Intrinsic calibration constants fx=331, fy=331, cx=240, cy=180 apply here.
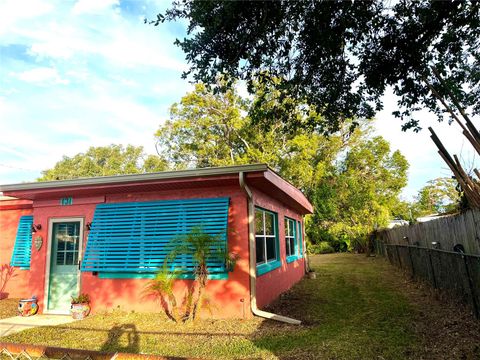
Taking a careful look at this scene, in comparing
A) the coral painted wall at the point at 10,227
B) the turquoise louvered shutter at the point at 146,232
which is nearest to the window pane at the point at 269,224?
the turquoise louvered shutter at the point at 146,232

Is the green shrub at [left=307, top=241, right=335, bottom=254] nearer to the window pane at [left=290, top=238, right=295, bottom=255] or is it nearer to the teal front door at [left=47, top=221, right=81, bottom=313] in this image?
the window pane at [left=290, top=238, right=295, bottom=255]

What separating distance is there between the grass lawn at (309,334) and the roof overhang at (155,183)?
2624 mm

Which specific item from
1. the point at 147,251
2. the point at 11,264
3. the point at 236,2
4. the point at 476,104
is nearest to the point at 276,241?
the point at 147,251

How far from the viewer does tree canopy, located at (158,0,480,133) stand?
16.1 feet

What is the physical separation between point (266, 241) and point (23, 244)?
6.79 meters

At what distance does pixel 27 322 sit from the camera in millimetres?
6754

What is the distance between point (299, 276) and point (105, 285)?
699 centimetres

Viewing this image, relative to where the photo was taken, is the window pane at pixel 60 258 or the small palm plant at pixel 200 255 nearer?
the small palm plant at pixel 200 255

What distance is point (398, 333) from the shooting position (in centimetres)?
514

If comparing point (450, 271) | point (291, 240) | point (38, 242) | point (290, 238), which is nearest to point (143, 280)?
point (38, 242)

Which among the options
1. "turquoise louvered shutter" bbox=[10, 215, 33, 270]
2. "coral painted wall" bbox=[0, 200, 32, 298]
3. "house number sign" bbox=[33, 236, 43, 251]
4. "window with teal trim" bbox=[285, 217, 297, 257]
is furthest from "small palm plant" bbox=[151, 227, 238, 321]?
"coral painted wall" bbox=[0, 200, 32, 298]

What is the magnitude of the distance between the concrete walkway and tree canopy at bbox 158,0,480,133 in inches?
221

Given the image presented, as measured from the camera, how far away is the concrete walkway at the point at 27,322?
6184 mm

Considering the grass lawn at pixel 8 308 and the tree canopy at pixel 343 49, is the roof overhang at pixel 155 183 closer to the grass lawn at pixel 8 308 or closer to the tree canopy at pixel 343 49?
the tree canopy at pixel 343 49
